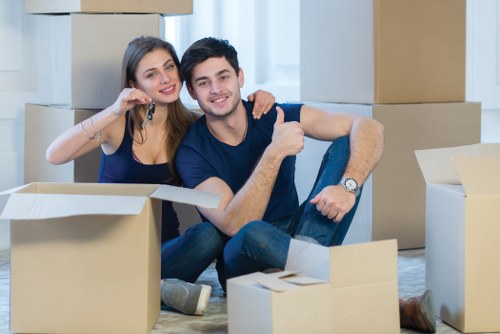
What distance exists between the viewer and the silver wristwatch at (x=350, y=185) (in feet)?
6.45

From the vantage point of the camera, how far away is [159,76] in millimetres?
2094

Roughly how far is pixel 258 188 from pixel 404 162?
2.54 feet

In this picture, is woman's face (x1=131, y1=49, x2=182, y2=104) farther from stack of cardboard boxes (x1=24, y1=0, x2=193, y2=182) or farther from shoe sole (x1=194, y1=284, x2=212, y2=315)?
shoe sole (x1=194, y1=284, x2=212, y2=315)

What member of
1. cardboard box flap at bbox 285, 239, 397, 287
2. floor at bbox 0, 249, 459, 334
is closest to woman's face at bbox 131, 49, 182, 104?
floor at bbox 0, 249, 459, 334

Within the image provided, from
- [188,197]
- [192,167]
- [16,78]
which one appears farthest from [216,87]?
[16,78]

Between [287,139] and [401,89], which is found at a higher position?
[401,89]

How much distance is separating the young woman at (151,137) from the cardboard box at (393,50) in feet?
1.61

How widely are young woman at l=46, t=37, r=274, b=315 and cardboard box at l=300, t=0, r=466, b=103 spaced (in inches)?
19.3

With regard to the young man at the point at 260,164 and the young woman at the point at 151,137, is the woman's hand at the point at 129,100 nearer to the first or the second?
the young woman at the point at 151,137

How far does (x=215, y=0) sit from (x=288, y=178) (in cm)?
134

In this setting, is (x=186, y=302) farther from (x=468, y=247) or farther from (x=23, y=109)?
(x=23, y=109)

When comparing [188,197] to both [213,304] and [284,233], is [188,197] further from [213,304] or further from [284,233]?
[213,304]

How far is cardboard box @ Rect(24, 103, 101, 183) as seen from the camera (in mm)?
2369

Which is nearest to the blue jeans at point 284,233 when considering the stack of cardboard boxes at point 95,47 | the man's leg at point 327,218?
the man's leg at point 327,218
